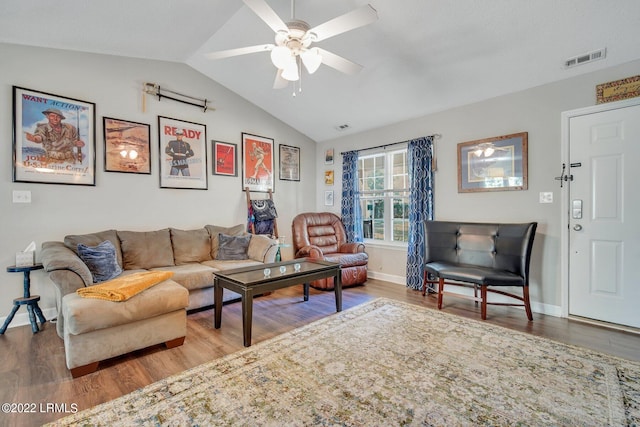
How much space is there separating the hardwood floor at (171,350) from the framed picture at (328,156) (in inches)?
110

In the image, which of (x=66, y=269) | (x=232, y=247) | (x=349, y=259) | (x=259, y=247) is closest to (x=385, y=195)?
(x=349, y=259)

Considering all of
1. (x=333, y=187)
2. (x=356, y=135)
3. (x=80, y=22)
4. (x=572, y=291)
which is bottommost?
(x=572, y=291)

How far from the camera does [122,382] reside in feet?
6.61

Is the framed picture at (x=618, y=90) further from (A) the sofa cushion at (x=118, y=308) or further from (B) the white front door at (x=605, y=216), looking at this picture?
(A) the sofa cushion at (x=118, y=308)

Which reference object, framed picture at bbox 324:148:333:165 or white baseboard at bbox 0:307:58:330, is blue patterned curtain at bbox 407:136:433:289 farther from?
white baseboard at bbox 0:307:58:330

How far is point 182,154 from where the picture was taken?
4.21 meters

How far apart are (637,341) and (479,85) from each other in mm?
2955

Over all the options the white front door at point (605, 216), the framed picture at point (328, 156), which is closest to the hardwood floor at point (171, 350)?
the white front door at point (605, 216)

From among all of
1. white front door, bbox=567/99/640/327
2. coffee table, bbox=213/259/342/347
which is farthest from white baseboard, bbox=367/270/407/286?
white front door, bbox=567/99/640/327

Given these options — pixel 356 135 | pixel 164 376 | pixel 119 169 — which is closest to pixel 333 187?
pixel 356 135

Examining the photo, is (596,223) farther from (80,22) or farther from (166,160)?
(80,22)

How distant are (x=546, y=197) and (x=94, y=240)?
5.07 meters

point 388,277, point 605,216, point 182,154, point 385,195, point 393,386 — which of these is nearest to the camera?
point 393,386

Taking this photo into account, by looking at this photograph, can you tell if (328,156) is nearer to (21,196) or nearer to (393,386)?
(21,196)
